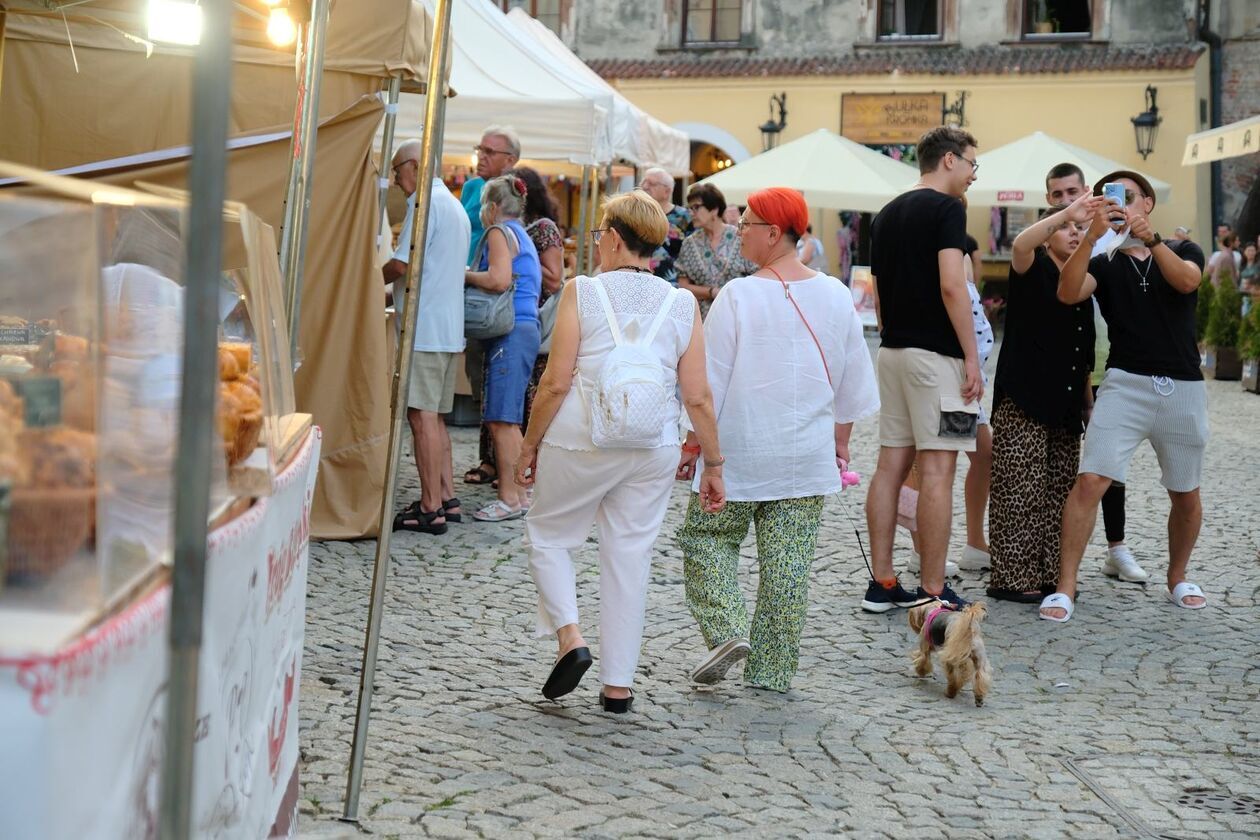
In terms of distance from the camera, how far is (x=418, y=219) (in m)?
4.05

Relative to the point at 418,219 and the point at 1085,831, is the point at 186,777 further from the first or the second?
the point at 1085,831

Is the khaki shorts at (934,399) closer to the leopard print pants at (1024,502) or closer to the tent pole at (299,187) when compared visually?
the leopard print pants at (1024,502)

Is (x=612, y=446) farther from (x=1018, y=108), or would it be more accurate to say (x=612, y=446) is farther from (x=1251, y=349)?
(x=1018, y=108)

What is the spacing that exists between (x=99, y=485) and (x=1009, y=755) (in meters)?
3.29

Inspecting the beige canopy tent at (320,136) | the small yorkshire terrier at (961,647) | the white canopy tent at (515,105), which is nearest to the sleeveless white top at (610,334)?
the small yorkshire terrier at (961,647)

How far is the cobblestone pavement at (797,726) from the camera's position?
4078 millimetres

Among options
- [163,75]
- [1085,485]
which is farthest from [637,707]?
[163,75]

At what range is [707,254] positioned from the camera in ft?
33.5

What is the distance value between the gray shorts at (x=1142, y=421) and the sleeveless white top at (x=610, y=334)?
2305 millimetres

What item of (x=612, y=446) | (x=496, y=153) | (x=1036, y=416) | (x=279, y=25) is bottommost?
(x=612, y=446)

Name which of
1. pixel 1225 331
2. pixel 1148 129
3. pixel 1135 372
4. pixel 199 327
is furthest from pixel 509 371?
pixel 1148 129

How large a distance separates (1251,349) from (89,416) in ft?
52.8

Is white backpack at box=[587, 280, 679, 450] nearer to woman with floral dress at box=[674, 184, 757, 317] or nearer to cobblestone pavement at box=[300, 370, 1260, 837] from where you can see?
A: cobblestone pavement at box=[300, 370, 1260, 837]

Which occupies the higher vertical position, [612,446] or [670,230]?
[670,230]
